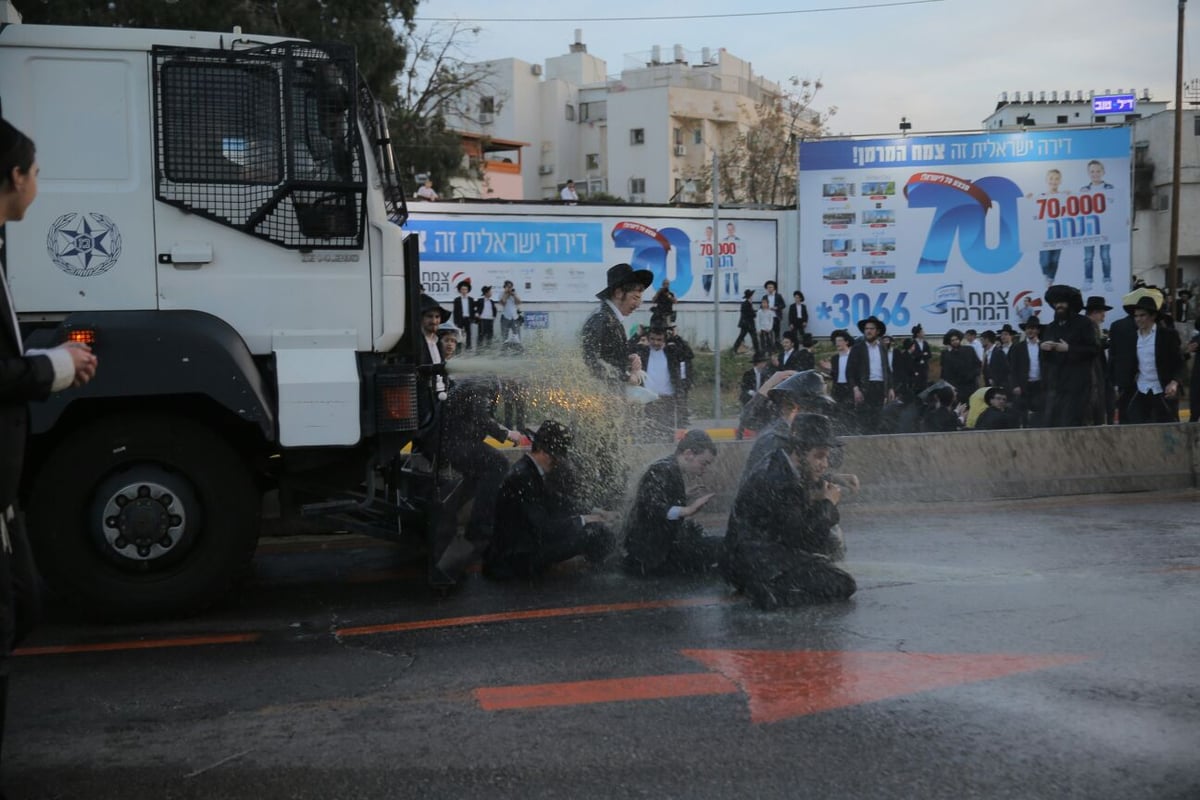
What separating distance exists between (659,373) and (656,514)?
3.14m

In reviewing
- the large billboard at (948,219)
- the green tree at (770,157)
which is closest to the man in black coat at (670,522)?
the large billboard at (948,219)

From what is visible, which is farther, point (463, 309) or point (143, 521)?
point (463, 309)

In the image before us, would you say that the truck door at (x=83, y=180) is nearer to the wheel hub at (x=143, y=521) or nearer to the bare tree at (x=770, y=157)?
the wheel hub at (x=143, y=521)

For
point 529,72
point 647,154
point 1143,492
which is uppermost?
point 529,72

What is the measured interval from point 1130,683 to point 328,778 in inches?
122

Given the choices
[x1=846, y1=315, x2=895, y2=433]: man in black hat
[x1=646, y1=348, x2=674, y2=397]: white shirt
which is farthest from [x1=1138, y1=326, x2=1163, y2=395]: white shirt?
[x1=646, y1=348, x2=674, y2=397]: white shirt

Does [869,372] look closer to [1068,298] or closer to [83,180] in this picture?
[1068,298]

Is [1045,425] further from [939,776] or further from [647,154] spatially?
[647,154]

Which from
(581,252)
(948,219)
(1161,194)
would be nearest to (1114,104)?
(1161,194)

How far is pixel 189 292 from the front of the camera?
5891 mm

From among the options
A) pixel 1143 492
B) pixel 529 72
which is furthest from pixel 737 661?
pixel 529 72

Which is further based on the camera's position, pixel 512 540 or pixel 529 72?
pixel 529 72

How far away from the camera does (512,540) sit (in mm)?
6973

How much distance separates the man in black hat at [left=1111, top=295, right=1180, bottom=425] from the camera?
1248cm
